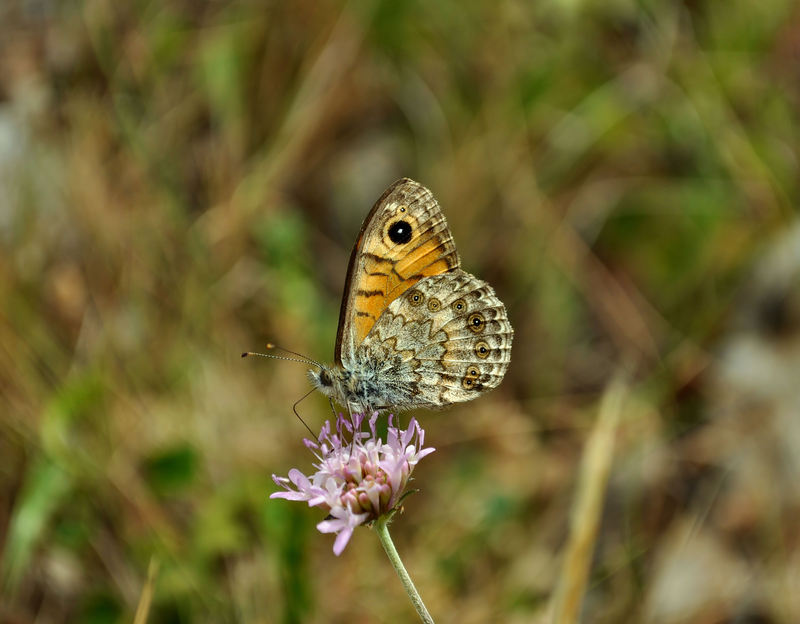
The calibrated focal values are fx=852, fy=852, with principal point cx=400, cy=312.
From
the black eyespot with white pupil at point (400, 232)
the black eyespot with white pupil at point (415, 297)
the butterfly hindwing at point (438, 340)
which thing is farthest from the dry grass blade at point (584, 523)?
the black eyespot with white pupil at point (400, 232)

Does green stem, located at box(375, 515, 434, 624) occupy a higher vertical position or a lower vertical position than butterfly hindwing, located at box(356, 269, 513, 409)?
lower

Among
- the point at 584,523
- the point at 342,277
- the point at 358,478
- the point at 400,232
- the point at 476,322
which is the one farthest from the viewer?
the point at 342,277

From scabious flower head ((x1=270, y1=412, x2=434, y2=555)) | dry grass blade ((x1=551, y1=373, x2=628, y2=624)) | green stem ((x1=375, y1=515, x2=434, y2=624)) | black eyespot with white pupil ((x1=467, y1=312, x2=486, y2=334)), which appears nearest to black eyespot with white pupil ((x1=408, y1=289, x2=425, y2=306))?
black eyespot with white pupil ((x1=467, y1=312, x2=486, y2=334))

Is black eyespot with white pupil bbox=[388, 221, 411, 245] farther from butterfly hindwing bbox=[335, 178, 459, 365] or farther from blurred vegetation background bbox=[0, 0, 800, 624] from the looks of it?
blurred vegetation background bbox=[0, 0, 800, 624]

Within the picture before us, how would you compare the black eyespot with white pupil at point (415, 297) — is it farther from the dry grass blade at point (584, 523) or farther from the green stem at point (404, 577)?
the dry grass blade at point (584, 523)

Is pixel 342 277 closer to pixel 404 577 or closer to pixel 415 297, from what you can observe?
pixel 415 297

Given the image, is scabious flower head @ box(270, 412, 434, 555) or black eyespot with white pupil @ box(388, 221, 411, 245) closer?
scabious flower head @ box(270, 412, 434, 555)

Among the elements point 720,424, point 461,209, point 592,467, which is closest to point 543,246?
point 461,209

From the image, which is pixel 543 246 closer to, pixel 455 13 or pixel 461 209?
pixel 461 209

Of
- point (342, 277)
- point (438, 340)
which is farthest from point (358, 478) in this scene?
point (342, 277)
